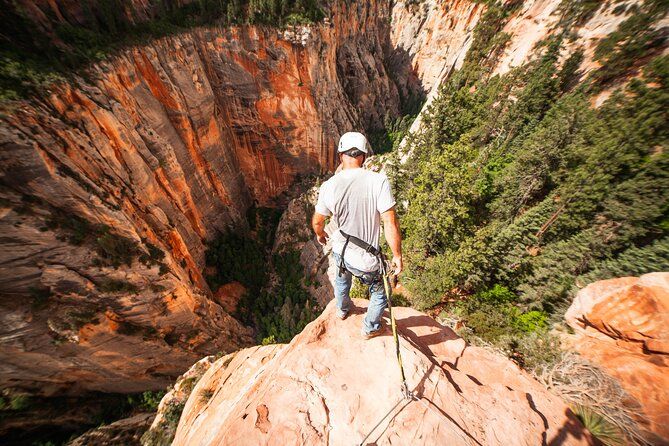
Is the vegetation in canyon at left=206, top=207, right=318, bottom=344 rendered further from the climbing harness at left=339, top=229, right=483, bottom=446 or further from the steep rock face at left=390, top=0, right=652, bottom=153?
the steep rock face at left=390, top=0, right=652, bottom=153

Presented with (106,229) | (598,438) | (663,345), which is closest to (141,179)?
(106,229)

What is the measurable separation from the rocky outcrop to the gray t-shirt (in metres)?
5.18

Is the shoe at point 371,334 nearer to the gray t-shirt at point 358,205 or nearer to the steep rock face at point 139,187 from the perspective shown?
the gray t-shirt at point 358,205

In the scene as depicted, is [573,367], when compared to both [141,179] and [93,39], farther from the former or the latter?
[93,39]

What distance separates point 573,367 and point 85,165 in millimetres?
18982

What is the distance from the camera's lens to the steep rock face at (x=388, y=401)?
2920 millimetres

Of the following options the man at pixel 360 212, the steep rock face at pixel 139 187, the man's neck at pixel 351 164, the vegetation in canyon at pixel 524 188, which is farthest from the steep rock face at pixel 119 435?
the man's neck at pixel 351 164

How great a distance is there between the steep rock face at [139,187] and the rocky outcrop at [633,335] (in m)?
18.2

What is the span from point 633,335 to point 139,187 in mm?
22150

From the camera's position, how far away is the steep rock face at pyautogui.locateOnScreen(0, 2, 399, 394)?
10.1m

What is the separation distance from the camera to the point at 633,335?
5469 millimetres

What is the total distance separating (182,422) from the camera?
6070mm

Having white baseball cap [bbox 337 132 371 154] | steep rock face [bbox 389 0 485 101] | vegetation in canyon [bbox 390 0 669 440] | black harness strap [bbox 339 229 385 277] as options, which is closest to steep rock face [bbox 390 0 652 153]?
steep rock face [bbox 389 0 485 101]

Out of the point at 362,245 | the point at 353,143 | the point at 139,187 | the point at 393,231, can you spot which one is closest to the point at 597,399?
the point at 393,231
